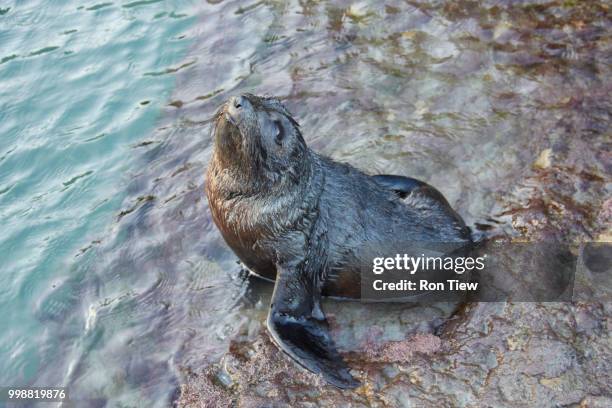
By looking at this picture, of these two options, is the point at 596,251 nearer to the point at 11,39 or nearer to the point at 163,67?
the point at 163,67

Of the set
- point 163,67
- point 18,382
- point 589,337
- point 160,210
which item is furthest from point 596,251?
point 163,67

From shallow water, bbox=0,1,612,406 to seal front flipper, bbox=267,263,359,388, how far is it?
32 centimetres

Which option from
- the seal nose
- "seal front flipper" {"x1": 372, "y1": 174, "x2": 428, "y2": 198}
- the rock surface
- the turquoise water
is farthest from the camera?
the turquoise water

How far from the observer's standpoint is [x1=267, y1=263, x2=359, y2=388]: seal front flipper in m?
5.22

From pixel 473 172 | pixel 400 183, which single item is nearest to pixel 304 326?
pixel 400 183

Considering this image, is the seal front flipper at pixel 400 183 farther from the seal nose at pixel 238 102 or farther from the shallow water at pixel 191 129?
the seal nose at pixel 238 102

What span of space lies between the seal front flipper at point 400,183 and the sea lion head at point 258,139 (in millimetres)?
991

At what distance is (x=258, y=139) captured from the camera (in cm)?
566

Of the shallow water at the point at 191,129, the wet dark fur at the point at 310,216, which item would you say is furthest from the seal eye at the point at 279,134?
the shallow water at the point at 191,129

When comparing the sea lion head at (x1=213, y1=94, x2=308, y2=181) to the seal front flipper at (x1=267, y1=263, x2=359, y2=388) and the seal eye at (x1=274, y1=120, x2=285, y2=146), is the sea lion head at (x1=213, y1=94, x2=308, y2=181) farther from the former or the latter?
the seal front flipper at (x1=267, y1=263, x2=359, y2=388)

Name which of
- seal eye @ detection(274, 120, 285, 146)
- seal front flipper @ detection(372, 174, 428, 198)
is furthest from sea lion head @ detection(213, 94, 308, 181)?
seal front flipper @ detection(372, 174, 428, 198)

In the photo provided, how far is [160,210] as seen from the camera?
7.45 meters

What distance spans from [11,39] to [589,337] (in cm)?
875

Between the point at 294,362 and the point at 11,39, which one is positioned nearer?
the point at 294,362
